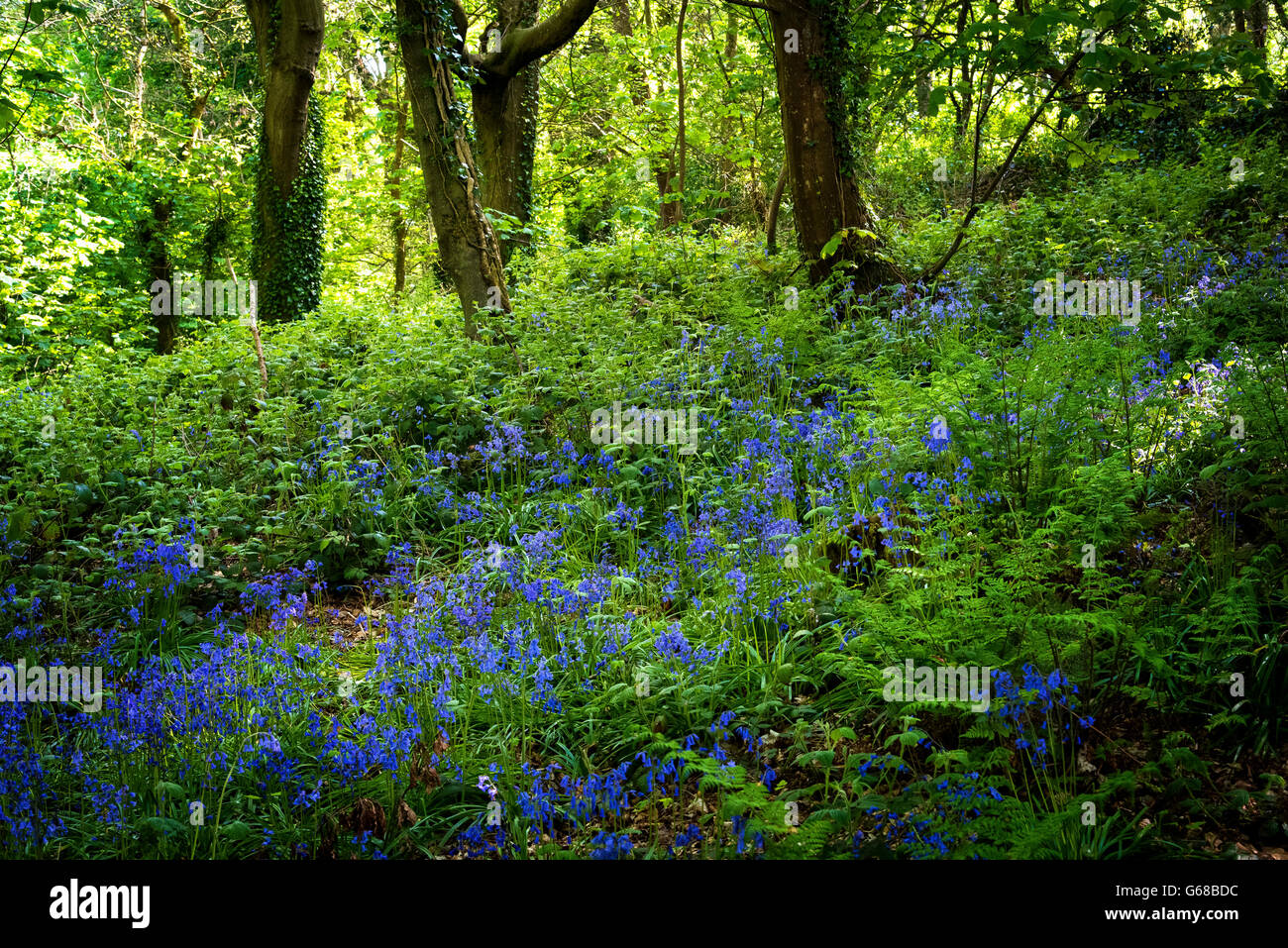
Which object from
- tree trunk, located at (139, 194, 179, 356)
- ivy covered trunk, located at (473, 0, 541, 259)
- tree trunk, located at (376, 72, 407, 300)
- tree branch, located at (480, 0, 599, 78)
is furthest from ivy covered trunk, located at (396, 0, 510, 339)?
tree trunk, located at (139, 194, 179, 356)

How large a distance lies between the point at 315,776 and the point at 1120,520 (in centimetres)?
370

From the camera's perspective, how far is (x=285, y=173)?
40.8 feet

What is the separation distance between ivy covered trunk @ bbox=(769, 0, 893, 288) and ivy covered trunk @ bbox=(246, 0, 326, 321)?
22.8ft

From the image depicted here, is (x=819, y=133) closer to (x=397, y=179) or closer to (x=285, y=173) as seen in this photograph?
(x=285, y=173)

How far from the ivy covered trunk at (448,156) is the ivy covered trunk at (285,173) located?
Result: 12.8ft

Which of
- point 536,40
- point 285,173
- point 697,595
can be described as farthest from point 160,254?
point 697,595

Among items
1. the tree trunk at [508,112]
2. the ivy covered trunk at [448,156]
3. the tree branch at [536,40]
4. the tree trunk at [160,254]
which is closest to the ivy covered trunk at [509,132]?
the tree trunk at [508,112]

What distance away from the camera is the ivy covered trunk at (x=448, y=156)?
903cm

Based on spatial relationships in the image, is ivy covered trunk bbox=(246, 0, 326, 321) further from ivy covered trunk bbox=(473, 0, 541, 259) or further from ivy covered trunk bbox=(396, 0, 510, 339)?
ivy covered trunk bbox=(396, 0, 510, 339)

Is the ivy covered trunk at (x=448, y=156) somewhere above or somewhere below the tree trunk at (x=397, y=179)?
below

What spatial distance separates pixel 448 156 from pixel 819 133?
389cm

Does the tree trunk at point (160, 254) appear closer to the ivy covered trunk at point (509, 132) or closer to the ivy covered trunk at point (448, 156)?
the ivy covered trunk at point (509, 132)

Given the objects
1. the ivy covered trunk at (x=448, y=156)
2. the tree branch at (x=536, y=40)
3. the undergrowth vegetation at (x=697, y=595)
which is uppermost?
the tree branch at (x=536, y=40)

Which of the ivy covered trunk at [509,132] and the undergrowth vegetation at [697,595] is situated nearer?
the undergrowth vegetation at [697,595]
